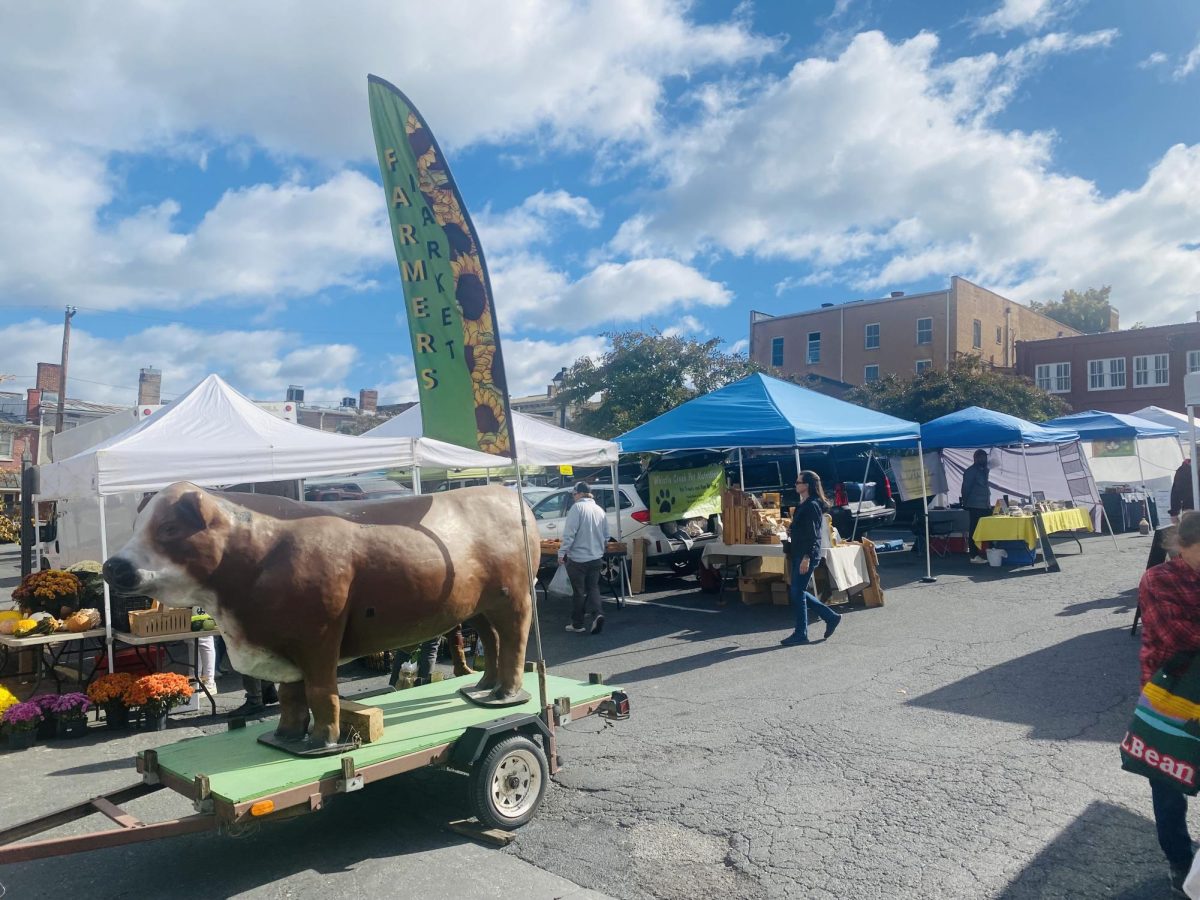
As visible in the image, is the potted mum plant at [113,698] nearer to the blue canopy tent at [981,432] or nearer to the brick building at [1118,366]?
the blue canopy tent at [981,432]

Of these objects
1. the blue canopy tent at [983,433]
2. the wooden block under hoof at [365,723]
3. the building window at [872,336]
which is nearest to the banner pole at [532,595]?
the wooden block under hoof at [365,723]

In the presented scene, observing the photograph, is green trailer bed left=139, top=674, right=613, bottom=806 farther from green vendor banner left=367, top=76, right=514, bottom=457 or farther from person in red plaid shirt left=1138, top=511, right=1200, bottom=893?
person in red plaid shirt left=1138, top=511, right=1200, bottom=893

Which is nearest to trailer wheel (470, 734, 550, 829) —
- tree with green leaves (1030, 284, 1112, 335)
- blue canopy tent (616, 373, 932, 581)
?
blue canopy tent (616, 373, 932, 581)

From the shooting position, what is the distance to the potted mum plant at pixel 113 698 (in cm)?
672

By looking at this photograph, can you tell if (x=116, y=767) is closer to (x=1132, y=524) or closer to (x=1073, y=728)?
(x=1073, y=728)

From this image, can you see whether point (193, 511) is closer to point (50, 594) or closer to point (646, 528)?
point (50, 594)

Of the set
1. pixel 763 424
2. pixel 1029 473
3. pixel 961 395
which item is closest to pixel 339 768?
pixel 763 424

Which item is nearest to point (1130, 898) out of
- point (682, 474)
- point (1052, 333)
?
point (682, 474)

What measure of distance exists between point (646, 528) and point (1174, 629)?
10037mm

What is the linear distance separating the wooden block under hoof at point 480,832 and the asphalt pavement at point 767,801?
0.17ft

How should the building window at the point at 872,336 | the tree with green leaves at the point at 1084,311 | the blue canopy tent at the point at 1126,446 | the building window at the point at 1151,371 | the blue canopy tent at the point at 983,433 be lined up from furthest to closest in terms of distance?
the tree with green leaves at the point at 1084,311, the building window at the point at 872,336, the building window at the point at 1151,371, the blue canopy tent at the point at 1126,446, the blue canopy tent at the point at 983,433

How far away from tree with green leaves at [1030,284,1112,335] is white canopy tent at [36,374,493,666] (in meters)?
66.3

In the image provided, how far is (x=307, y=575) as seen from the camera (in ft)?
14.2

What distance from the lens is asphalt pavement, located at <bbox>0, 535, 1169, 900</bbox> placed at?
3996 millimetres
